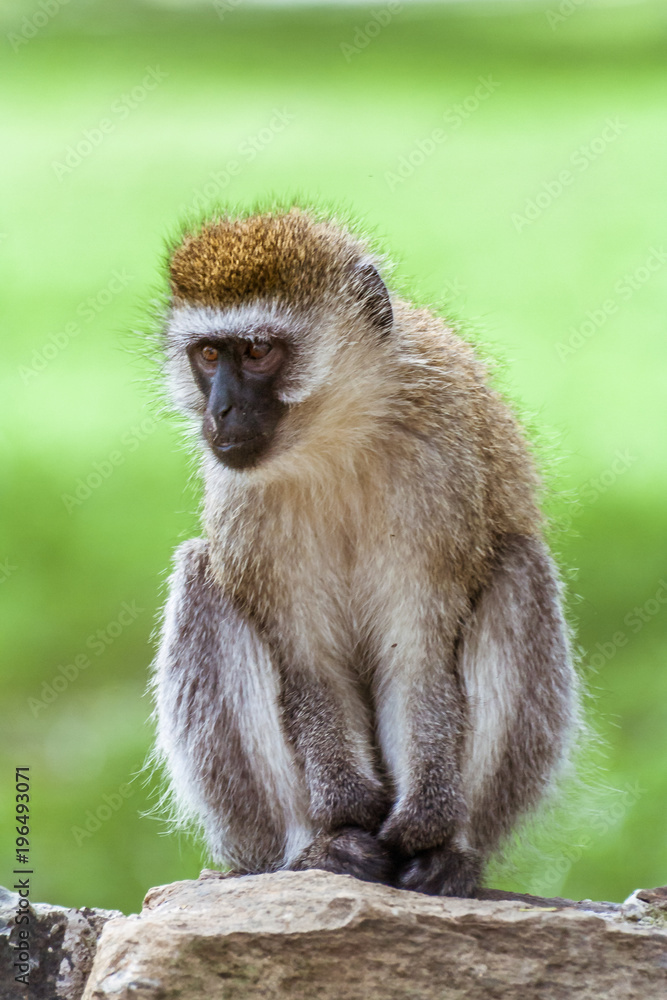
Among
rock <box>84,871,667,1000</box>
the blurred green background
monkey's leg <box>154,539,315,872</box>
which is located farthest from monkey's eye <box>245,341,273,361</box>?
the blurred green background

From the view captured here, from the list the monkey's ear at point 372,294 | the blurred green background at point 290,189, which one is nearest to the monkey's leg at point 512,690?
the monkey's ear at point 372,294

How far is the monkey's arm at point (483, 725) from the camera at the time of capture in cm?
357

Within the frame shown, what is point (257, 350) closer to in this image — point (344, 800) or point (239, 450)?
point (239, 450)

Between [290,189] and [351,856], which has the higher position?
[290,189]

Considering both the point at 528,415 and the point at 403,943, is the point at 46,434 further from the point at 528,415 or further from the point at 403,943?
the point at 403,943

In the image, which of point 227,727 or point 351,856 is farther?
point 227,727

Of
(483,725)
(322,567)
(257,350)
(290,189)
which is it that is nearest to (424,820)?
(483,725)

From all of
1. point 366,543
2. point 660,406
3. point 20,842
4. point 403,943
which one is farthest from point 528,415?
point 20,842

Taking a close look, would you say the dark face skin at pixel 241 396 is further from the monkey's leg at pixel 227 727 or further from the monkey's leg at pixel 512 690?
the monkey's leg at pixel 512 690

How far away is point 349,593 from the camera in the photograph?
150 inches

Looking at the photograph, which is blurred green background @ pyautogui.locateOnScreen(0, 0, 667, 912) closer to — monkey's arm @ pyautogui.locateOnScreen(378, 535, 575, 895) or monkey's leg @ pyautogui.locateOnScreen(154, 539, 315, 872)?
monkey's leg @ pyautogui.locateOnScreen(154, 539, 315, 872)

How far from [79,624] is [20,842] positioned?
1.88 meters

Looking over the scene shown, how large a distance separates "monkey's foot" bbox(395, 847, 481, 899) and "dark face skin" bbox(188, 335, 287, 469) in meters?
1.35

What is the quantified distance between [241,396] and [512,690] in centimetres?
129
